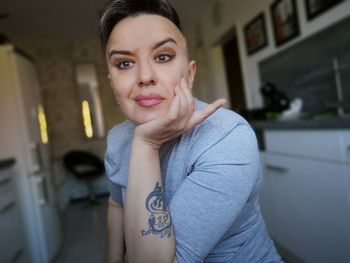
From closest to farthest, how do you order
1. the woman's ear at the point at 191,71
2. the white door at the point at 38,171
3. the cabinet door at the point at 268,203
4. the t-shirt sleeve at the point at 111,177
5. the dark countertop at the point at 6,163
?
the woman's ear at the point at 191,71
the t-shirt sleeve at the point at 111,177
the dark countertop at the point at 6,163
the cabinet door at the point at 268,203
the white door at the point at 38,171

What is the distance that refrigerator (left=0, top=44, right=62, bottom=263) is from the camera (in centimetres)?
224

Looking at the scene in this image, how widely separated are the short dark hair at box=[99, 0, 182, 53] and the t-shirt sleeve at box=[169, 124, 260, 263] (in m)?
0.29

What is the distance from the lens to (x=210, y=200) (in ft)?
1.67

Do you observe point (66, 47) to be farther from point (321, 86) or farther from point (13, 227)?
point (321, 86)

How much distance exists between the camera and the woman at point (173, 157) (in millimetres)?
512

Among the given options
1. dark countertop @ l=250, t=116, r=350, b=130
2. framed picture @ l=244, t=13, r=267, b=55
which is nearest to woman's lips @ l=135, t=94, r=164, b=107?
dark countertop @ l=250, t=116, r=350, b=130

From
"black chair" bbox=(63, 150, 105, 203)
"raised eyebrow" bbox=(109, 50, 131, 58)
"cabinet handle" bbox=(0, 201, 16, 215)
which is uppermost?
"raised eyebrow" bbox=(109, 50, 131, 58)

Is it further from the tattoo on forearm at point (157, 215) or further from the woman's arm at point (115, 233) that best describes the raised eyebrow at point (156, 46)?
the woman's arm at point (115, 233)

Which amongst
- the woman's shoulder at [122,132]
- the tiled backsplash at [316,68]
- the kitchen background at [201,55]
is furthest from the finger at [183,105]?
the tiled backsplash at [316,68]

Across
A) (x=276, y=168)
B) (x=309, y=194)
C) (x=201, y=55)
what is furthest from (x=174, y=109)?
(x=201, y=55)

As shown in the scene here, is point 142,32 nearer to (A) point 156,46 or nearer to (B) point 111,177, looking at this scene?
(A) point 156,46

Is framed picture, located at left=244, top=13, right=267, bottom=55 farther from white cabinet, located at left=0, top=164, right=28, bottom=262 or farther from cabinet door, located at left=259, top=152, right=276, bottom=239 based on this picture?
white cabinet, located at left=0, top=164, right=28, bottom=262

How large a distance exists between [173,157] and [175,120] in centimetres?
11

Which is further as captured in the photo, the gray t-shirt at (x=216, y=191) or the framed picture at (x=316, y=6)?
the framed picture at (x=316, y=6)
